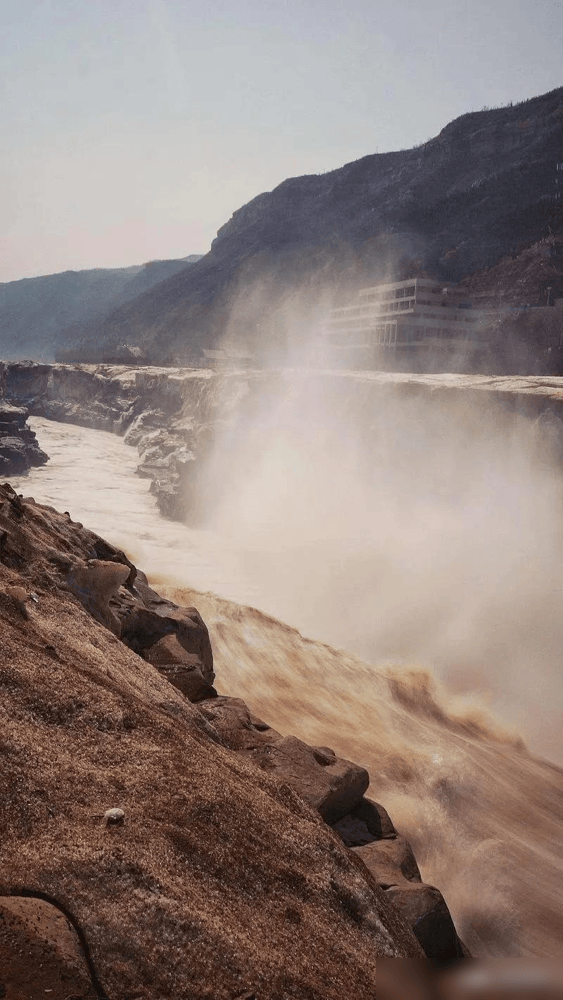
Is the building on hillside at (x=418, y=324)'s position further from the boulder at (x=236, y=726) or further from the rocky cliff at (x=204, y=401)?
the boulder at (x=236, y=726)

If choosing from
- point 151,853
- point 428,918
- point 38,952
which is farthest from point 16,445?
point 38,952

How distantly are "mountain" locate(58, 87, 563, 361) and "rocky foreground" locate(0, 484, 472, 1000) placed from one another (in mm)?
78103

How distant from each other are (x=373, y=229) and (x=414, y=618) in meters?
90.6

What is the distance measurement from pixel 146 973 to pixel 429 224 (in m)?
99.9

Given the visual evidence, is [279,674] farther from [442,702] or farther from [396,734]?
[442,702]

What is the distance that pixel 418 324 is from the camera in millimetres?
55094

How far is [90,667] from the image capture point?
3.94 metres

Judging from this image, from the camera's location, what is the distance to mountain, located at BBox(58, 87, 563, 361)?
8281cm

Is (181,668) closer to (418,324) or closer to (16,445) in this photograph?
(16,445)

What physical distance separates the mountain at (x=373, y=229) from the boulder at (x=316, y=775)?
253 feet

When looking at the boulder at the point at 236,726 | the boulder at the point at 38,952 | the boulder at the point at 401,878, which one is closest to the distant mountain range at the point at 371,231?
the boulder at the point at 236,726

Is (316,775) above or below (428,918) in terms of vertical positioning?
above

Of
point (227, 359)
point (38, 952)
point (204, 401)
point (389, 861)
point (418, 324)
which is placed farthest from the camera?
point (227, 359)

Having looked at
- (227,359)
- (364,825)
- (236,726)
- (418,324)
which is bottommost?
(364,825)
